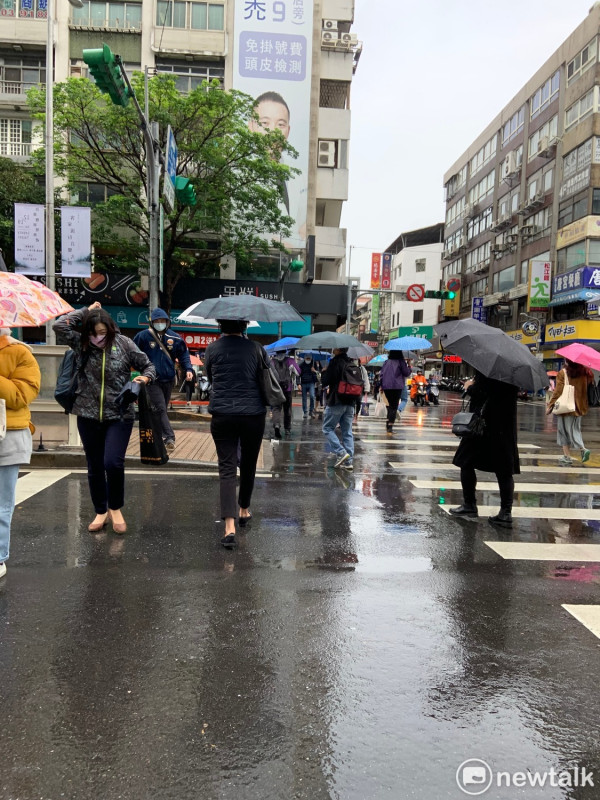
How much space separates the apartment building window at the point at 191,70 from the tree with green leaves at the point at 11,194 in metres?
8.69

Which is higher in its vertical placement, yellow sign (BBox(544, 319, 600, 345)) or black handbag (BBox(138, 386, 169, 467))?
yellow sign (BBox(544, 319, 600, 345))

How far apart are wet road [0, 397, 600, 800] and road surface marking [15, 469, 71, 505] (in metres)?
0.36

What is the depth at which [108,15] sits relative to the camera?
1158 inches

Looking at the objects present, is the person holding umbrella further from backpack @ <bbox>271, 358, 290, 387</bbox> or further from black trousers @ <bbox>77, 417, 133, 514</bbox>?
black trousers @ <bbox>77, 417, 133, 514</bbox>

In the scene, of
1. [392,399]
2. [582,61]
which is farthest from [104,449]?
[582,61]

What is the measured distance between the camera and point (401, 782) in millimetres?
2270

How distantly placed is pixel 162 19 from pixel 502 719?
34043 mm

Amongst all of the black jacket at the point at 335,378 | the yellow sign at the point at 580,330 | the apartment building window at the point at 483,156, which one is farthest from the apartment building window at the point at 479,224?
the black jacket at the point at 335,378

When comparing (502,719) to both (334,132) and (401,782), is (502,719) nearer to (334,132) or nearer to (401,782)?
(401,782)

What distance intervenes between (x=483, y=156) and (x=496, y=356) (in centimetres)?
5251

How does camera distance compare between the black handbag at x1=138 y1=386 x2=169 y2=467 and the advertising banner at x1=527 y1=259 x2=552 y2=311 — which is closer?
the black handbag at x1=138 y1=386 x2=169 y2=467

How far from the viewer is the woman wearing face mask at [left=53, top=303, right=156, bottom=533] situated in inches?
197

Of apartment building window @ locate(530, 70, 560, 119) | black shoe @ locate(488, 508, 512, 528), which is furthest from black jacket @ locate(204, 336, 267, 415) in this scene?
apartment building window @ locate(530, 70, 560, 119)

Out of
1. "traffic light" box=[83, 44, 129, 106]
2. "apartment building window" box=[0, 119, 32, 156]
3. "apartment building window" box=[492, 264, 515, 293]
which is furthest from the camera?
"apartment building window" box=[492, 264, 515, 293]
